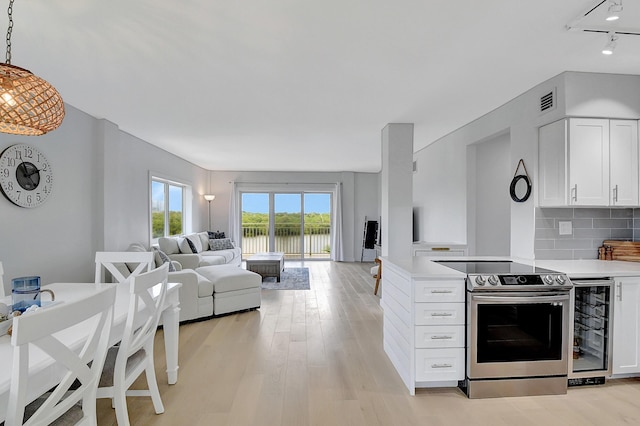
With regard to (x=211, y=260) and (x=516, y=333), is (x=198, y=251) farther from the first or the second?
(x=516, y=333)

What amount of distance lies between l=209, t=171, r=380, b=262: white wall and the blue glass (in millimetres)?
7352

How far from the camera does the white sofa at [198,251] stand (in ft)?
19.3

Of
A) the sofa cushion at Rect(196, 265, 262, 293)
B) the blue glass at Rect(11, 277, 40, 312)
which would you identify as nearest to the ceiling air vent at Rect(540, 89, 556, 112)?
the sofa cushion at Rect(196, 265, 262, 293)

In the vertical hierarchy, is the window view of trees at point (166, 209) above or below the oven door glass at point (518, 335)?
above

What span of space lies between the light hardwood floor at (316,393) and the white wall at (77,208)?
4.42 feet

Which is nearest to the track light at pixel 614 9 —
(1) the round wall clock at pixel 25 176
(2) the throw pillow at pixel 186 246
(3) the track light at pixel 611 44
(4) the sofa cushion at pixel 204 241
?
(3) the track light at pixel 611 44

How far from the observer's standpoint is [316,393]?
2.50m

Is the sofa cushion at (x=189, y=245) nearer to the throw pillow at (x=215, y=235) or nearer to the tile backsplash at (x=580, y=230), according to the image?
the throw pillow at (x=215, y=235)

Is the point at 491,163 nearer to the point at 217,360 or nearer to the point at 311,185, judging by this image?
the point at 217,360

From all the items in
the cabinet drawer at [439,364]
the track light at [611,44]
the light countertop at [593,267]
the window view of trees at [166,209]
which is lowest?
the cabinet drawer at [439,364]

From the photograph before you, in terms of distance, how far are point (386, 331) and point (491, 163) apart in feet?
9.68

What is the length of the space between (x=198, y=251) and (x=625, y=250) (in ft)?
20.8

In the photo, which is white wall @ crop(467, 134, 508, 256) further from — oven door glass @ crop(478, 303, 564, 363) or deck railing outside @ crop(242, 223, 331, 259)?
deck railing outside @ crop(242, 223, 331, 259)

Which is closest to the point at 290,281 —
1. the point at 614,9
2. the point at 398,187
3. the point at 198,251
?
the point at 198,251
